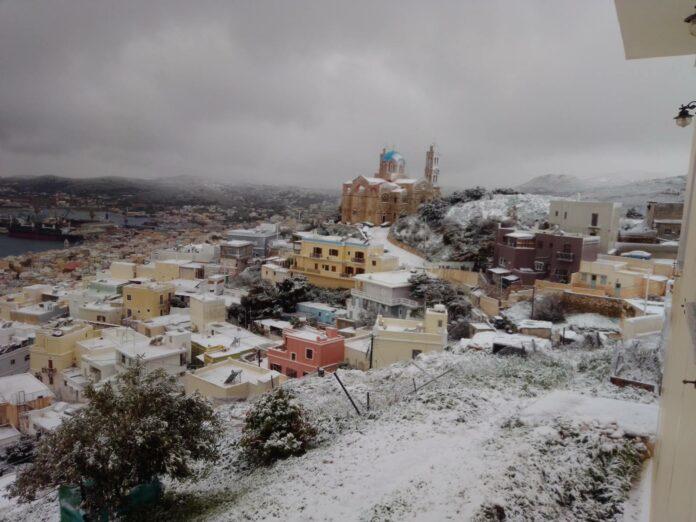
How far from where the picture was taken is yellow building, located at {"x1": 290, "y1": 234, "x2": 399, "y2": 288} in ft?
106

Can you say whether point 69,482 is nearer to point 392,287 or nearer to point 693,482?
point 693,482

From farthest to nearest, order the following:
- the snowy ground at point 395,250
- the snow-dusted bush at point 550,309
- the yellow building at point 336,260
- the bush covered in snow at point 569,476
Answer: the snowy ground at point 395,250, the yellow building at point 336,260, the snow-dusted bush at point 550,309, the bush covered in snow at point 569,476

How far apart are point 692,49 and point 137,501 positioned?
1014 centimetres

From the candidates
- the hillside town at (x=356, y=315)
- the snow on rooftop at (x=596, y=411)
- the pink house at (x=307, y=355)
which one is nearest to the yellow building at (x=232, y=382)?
the hillside town at (x=356, y=315)

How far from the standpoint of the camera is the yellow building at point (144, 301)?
3156 cm

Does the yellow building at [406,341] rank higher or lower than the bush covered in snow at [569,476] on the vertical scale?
lower

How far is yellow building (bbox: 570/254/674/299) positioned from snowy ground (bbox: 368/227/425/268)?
38.6 feet

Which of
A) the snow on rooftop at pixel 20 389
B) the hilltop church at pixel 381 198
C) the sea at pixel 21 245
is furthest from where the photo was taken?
the sea at pixel 21 245

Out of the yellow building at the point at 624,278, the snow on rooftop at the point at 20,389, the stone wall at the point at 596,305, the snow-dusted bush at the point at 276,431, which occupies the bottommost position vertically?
the snow on rooftop at the point at 20,389

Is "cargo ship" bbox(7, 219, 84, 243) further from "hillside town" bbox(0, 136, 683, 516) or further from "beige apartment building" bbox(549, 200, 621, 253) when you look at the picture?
"beige apartment building" bbox(549, 200, 621, 253)

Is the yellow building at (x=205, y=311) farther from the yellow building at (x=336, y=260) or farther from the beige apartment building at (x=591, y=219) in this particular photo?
the beige apartment building at (x=591, y=219)

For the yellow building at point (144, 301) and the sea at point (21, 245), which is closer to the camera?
the yellow building at point (144, 301)

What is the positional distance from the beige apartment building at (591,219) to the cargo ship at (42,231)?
193ft

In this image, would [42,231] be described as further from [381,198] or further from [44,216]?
[381,198]
